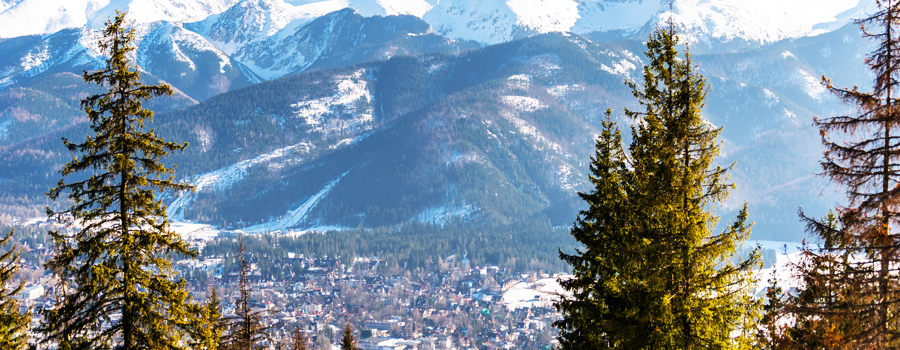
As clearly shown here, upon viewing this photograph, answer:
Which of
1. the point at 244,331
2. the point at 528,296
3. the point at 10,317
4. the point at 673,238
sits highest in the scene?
the point at 673,238

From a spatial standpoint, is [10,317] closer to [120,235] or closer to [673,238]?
[120,235]

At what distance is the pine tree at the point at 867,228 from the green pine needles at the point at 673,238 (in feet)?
4.76

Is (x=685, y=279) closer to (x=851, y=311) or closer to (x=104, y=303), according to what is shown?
(x=851, y=311)

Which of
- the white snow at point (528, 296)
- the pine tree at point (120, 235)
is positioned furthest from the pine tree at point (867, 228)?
the white snow at point (528, 296)

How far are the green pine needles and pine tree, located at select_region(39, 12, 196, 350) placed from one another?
1149 cm

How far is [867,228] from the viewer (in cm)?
1576

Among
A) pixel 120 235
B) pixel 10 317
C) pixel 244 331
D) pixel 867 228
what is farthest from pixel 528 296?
pixel 120 235

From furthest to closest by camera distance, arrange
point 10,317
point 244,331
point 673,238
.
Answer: point 244,331 → point 10,317 → point 673,238

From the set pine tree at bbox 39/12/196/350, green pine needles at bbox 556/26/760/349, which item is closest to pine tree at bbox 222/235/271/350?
pine tree at bbox 39/12/196/350

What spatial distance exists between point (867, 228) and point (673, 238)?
428cm

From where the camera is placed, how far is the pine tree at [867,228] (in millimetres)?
15336

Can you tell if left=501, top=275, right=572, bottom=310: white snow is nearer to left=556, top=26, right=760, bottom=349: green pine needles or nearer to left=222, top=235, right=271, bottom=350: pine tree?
left=222, top=235, right=271, bottom=350: pine tree

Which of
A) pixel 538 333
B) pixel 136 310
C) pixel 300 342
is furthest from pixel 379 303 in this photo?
pixel 136 310

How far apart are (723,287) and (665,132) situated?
4252 millimetres
